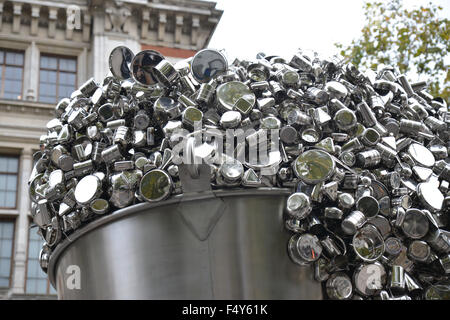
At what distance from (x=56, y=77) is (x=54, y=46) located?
913 mm

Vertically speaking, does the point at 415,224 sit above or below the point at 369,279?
above

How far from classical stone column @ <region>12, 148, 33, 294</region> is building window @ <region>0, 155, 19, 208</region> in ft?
0.69

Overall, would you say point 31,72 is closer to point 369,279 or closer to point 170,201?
point 170,201

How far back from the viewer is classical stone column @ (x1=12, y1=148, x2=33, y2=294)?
1462cm

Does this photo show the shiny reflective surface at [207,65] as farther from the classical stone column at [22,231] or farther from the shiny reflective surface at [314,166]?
the classical stone column at [22,231]

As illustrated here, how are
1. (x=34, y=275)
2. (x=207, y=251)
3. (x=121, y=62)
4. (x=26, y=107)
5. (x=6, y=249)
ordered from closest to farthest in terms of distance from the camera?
(x=207, y=251) → (x=121, y=62) → (x=34, y=275) → (x=6, y=249) → (x=26, y=107)

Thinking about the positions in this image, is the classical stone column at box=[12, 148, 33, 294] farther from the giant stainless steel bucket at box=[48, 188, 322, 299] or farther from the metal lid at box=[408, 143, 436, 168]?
the metal lid at box=[408, 143, 436, 168]

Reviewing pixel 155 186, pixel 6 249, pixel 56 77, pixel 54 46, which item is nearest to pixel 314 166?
pixel 155 186

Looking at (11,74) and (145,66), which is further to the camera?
(11,74)

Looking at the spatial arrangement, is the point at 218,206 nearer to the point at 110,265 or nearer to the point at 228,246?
the point at 228,246

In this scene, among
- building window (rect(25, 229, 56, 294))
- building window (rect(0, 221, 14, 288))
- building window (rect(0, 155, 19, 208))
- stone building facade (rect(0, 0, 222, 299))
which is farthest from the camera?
stone building facade (rect(0, 0, 222, 299))

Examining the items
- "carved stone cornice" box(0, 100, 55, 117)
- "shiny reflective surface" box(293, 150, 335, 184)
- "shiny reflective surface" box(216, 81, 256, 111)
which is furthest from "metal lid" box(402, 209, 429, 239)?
"carved stone cornice" box(0, 100, 55, 117)

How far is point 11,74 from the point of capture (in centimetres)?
1703

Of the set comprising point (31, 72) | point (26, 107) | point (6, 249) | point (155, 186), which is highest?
point (31, 72)
